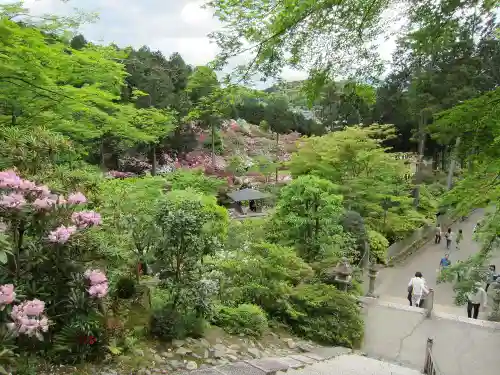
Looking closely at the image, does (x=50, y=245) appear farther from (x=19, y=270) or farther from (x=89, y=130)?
(x=89, y=130)

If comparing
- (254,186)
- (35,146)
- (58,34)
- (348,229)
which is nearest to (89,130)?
(58,34)

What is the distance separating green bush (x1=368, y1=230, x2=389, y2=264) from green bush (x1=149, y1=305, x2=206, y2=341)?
39.7 feet

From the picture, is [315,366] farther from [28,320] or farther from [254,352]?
[28,320]

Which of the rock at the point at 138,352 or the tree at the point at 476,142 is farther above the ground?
the tree at the point at 476,142

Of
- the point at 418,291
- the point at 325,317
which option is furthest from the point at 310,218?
the point at 325,317

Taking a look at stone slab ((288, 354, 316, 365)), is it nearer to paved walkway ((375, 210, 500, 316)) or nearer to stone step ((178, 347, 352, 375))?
stone step ((178, 347, 352, 375))

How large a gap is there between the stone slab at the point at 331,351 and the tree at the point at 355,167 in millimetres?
10174

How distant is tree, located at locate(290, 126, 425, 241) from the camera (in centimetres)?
1831

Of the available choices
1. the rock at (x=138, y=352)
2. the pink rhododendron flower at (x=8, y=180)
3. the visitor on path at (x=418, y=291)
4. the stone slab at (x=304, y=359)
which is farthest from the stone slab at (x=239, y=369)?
the visitor on path at (x=418, y=291)

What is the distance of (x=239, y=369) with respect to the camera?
5637 mm

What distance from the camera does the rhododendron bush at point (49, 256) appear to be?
444cm

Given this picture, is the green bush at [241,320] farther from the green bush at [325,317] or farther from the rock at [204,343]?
the green bush at [325,317]

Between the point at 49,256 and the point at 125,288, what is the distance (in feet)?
5.80

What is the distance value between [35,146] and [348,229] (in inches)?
479
